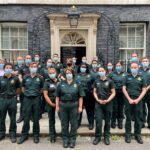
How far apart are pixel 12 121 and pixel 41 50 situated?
5354 millimetres

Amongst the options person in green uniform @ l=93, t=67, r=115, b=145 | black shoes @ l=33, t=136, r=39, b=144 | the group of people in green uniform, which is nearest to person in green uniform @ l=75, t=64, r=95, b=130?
the group of people in green uniform

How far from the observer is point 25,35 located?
12766 millimetres

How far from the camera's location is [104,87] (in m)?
7.37

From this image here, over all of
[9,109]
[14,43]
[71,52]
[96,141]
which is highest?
[14,43]

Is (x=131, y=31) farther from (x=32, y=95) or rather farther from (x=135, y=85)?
(x=32, y=95)

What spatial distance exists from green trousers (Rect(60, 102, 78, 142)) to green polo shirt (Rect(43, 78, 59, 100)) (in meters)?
0.37

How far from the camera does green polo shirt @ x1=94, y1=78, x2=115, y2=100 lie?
736 centimetres

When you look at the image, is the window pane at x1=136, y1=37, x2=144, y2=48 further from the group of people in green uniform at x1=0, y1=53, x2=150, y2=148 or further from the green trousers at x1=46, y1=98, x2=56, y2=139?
the green trousers at x1=46, y1=98, x2=56, y2=139

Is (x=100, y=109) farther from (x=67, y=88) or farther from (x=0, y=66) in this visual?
(x=0, y=66)

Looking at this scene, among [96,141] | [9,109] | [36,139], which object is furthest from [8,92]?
[96,141]

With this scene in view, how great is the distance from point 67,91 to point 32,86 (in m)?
0.86

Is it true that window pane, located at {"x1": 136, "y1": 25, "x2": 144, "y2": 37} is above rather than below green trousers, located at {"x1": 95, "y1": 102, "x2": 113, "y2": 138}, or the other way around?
above

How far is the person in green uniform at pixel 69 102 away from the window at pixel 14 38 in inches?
236

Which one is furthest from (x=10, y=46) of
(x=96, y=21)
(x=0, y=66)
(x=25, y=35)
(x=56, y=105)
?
(x=56, y=105)
